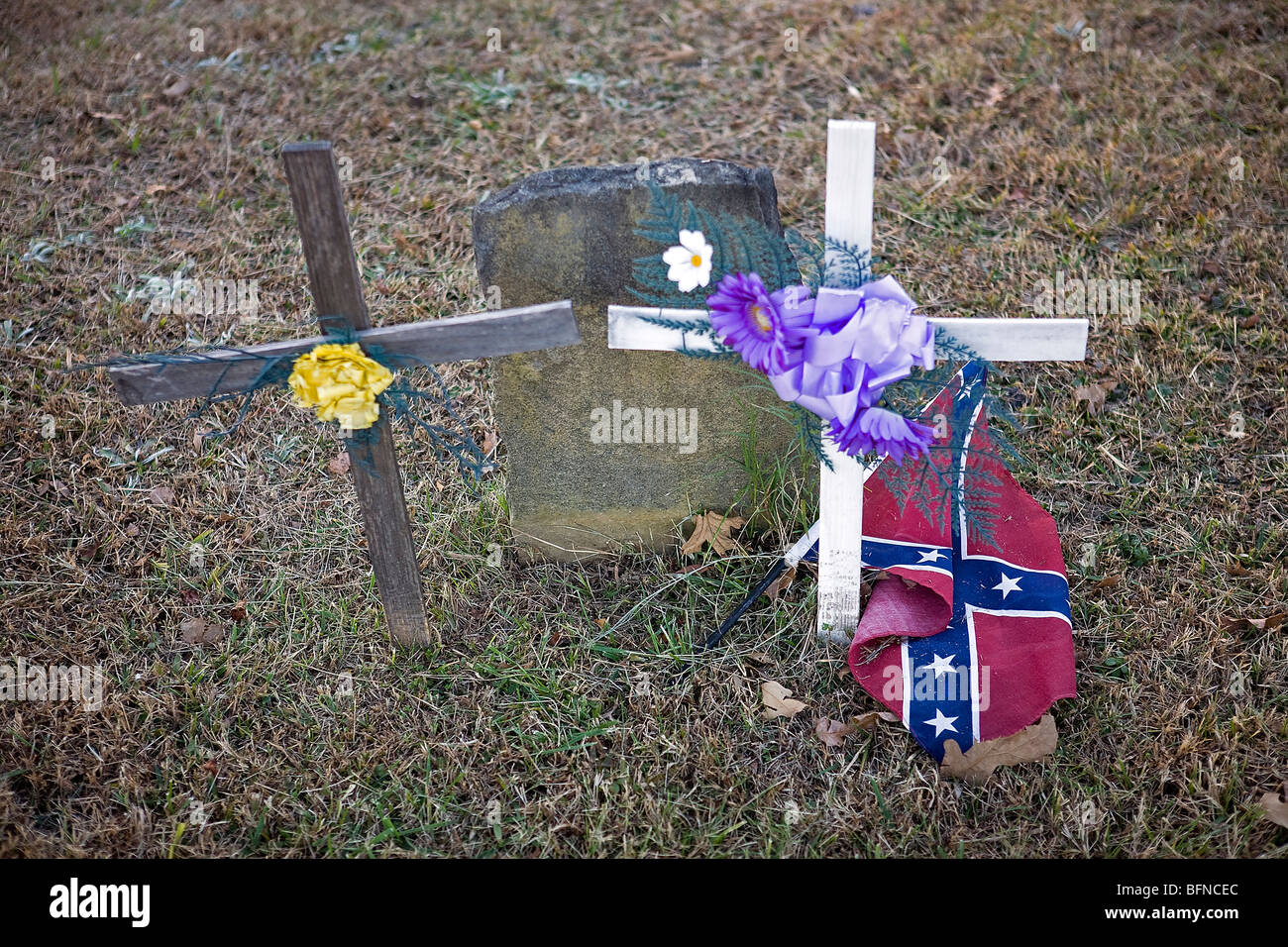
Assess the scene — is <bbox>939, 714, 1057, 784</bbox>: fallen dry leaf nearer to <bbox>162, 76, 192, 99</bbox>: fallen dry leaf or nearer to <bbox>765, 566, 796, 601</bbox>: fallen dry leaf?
<bbox>765, 566, 796, 601</bbox>: fallen dry leaf

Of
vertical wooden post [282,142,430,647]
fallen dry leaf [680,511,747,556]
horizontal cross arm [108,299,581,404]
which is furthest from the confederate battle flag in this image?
vertical wooden post [282,142,430,647]

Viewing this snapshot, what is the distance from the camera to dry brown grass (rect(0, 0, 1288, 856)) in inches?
91.0

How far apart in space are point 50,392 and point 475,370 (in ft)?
4.90

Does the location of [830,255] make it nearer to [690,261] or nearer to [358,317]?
[690,261]

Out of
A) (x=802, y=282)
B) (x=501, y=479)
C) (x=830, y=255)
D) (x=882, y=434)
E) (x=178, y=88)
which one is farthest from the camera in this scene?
(x=178, y=88)

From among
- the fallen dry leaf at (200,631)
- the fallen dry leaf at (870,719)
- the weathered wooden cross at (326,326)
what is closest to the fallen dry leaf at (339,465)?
the fallen dry leaf at (200,631)

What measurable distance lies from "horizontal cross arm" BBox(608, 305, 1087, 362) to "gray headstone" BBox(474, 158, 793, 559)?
20 centimetres

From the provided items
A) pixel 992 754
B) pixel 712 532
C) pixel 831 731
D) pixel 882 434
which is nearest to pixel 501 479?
pixel 712 532

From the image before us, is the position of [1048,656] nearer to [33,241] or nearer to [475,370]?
[475,370]

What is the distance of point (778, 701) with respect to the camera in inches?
98.1

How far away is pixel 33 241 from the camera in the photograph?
396 cm

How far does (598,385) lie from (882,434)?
34.0 inches

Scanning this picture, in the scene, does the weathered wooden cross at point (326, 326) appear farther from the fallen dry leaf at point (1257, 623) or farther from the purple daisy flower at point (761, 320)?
the fallen dry leaf at point (1257, 623)
